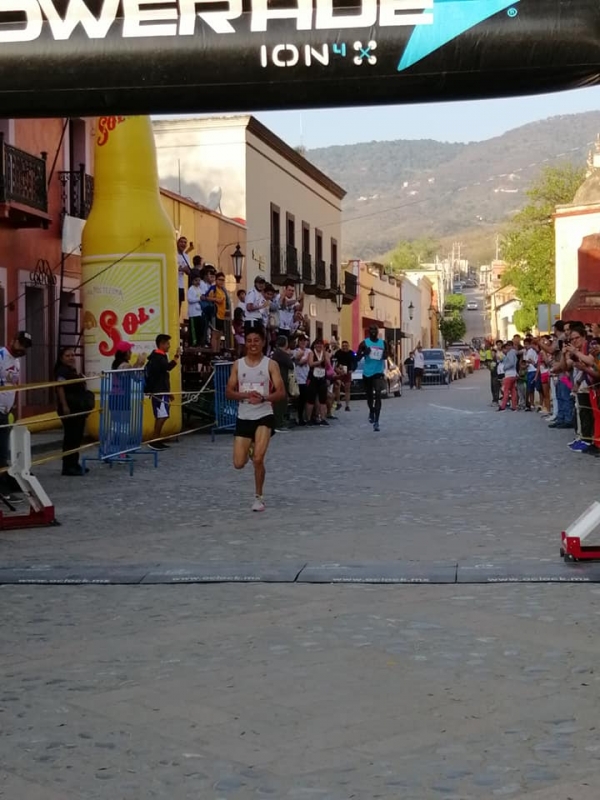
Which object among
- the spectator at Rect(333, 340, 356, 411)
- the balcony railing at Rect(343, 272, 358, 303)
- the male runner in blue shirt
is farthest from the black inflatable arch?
the balcony railing at Rect(343, 272, 358, 303)

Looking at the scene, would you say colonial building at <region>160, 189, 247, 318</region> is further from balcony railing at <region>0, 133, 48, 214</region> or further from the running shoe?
the running shoe

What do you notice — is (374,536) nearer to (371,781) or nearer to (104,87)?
(104,87)

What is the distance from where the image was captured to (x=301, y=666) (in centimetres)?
589

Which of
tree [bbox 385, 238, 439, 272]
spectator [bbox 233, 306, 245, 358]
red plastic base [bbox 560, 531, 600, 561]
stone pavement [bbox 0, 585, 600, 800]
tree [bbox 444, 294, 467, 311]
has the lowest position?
stone pavement [bbox 0, 585, 600, 800]

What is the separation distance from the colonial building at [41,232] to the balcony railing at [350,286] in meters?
31.6

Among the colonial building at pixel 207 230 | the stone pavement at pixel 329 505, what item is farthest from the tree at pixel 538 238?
the stone pavement at pixel 329 505

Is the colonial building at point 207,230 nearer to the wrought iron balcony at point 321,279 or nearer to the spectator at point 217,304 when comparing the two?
the spectator at point 217,304

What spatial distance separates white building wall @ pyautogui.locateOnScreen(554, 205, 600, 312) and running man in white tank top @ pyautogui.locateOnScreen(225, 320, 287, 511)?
164ft

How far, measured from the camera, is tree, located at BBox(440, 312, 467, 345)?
13225cm

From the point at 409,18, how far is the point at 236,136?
3173cm

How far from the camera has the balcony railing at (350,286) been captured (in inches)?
2280

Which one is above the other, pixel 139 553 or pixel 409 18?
pixel 409 18

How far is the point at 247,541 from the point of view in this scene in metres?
9.91

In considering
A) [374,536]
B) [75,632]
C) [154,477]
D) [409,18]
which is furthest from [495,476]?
[75,632]
